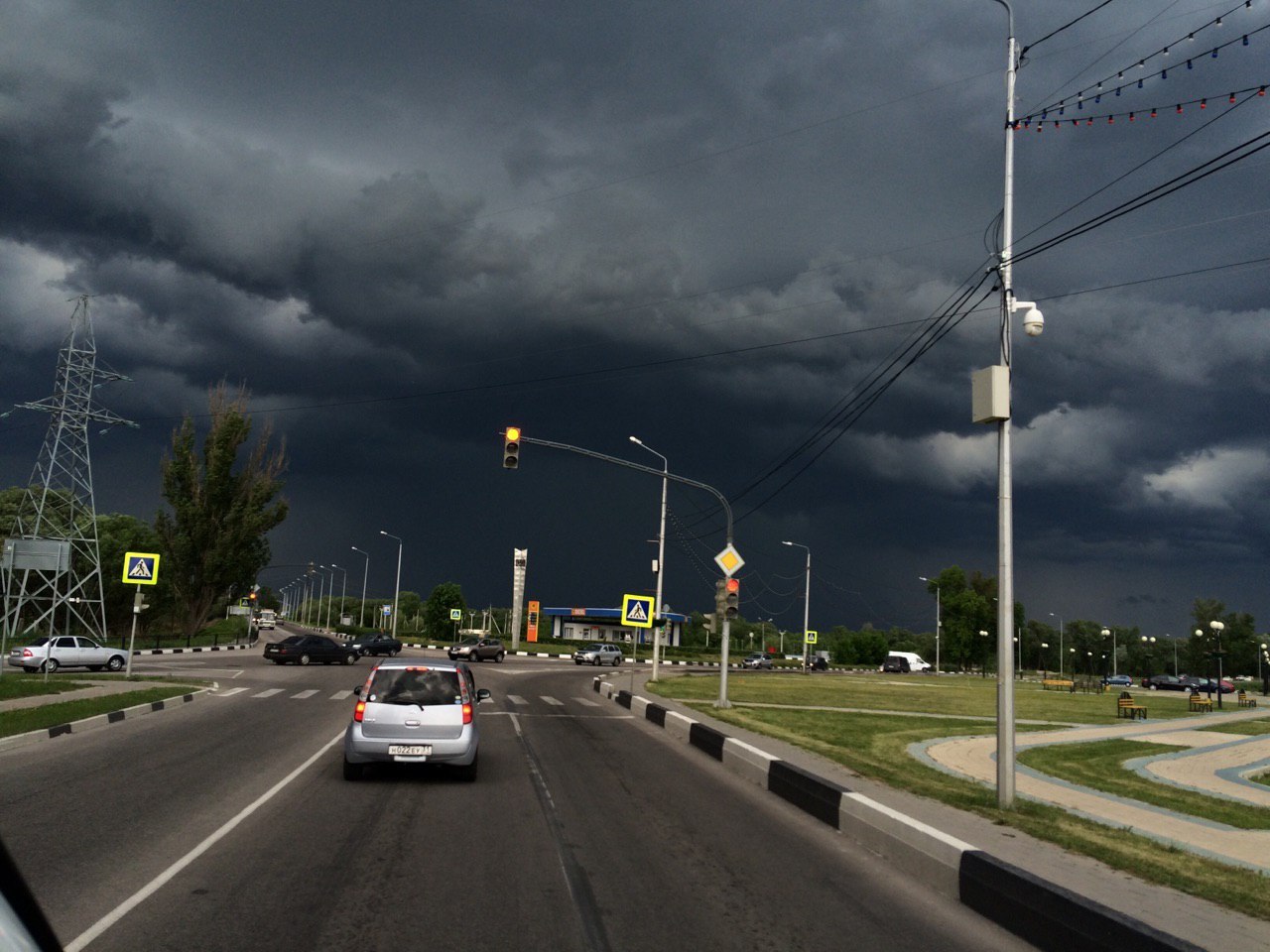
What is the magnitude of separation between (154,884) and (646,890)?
11.8ft

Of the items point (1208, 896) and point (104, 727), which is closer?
point (1208, 896)

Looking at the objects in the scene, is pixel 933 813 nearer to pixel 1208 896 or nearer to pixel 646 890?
pixel 1208 896

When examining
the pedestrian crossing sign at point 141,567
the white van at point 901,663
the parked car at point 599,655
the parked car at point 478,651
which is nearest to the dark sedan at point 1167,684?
the white van at point 901,663

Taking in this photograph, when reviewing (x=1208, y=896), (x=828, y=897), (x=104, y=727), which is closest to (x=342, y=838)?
(x=828, y=897)

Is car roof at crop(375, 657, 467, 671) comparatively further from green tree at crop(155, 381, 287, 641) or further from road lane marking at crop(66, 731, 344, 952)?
green tree at crop(155, 381, 287, 641)

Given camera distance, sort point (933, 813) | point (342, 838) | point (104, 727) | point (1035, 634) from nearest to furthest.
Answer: point (342, 838) → point (933, 813) → point (104, 727) → point (1035, 634)

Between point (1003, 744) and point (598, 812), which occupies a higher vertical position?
point (1003, 744)

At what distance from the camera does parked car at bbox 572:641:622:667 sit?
6329 centimetres

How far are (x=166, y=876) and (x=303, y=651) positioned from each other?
3931 cm

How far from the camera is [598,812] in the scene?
1040 cm

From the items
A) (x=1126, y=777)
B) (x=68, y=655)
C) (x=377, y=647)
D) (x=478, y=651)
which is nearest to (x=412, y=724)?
(x=1126, y=777)

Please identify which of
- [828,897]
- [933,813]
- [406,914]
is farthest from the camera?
[933,813]

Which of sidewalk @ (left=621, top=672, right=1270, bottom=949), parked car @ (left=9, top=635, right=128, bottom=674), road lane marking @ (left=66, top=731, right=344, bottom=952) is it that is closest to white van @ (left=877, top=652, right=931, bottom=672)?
parked car @ (left=9, top=635, right=128, bottom=674)

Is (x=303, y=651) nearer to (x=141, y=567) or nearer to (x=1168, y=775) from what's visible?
(x=141, y=567)
